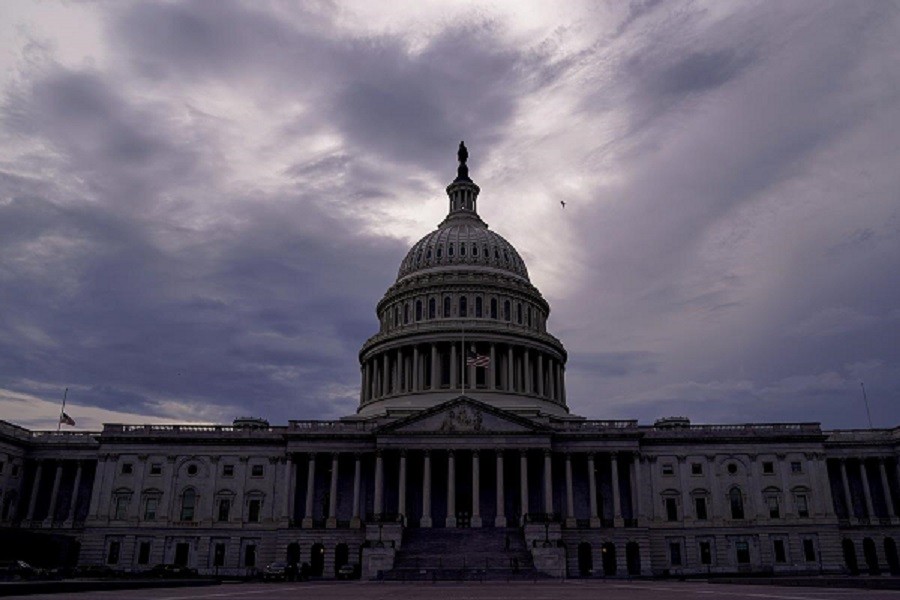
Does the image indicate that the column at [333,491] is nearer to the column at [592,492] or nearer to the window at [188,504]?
the window at [188,504]

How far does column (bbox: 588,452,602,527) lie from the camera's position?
74188mm

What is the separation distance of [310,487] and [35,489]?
32.2 m

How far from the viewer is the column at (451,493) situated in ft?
235

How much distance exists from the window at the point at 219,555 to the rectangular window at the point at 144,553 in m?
6.80

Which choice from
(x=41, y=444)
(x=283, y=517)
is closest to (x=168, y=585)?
(x=283, y=517)

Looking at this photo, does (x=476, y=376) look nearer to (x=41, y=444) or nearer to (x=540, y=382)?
(x=540, y=382)

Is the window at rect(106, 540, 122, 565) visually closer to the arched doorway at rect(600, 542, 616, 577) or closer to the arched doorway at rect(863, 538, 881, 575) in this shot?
the arched doorway at rect(600, 542, 616, 577)

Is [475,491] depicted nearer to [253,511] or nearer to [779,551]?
[253,511]

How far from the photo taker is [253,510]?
78.4 metres

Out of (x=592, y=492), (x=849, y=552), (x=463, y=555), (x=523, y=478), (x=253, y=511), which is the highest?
(x=523, y=478)

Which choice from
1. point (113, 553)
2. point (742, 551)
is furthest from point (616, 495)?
point (113, 553)

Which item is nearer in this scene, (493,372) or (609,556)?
(609,556)

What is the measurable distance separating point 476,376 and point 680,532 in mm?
29805

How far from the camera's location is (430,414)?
247 feet
